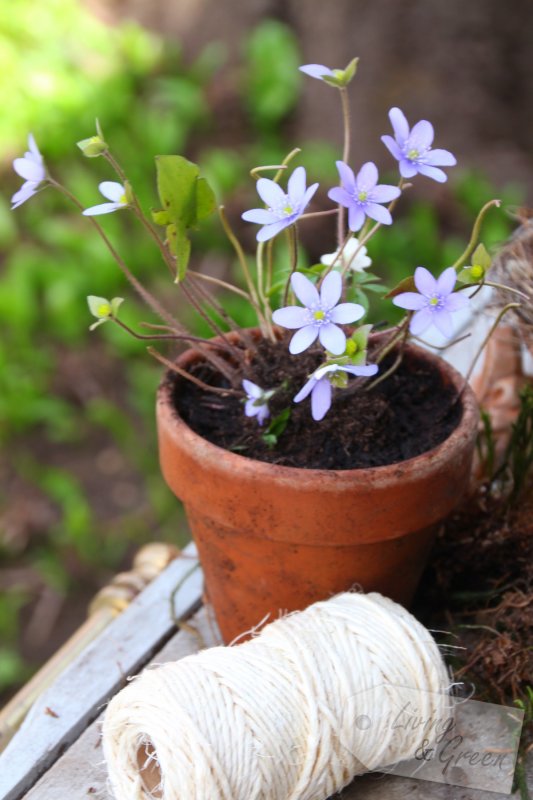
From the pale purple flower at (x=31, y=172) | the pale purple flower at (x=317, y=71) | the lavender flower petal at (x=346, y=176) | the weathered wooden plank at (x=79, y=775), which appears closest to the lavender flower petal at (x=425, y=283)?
the lavender flower petal at (x=346, y=176)

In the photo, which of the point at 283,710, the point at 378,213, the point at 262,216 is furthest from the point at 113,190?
the point at 283,710

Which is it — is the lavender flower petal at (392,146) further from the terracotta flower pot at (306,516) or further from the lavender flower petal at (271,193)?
the terracotta flower pot at (306,516)

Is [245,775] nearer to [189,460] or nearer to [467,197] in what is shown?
[189,460]

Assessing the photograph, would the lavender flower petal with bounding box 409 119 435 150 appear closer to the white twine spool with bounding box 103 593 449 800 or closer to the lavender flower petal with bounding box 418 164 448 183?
the lavender flower petal with bounding box 418 164 448 183

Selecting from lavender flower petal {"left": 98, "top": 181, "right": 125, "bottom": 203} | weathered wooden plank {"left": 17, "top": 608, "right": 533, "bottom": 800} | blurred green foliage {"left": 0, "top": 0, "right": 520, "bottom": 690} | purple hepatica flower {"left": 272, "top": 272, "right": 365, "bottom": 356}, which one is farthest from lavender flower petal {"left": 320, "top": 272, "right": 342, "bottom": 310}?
blurred green foliage {"left": 0, "top": 0, "right": 520, "bottom": 690}

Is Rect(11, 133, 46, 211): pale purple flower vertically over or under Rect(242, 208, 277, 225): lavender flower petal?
over

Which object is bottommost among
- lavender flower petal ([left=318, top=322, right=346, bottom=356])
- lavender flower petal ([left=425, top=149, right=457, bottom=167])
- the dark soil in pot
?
the dark soil in pot

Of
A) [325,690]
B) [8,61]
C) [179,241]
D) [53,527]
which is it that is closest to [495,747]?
[325,690]
